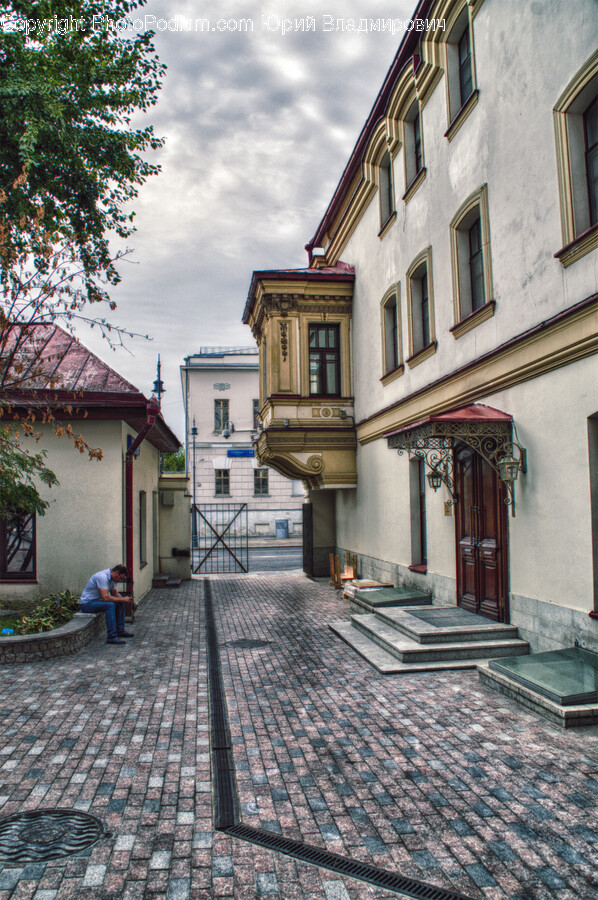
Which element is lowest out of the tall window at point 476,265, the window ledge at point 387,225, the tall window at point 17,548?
the tall window at point 17,548

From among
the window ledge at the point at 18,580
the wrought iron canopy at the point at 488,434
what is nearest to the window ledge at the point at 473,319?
the wrought iron canopy at the point at 488,434

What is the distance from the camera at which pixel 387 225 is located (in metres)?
14.0

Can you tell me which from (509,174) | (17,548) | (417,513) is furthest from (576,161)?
(17,548)

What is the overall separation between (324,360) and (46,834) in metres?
13.9

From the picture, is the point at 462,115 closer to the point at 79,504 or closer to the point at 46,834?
the point at 79,504

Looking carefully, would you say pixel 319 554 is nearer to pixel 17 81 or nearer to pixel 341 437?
pixel 341 437

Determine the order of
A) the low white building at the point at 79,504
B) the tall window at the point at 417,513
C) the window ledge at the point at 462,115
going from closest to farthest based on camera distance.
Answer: the window ledge at the point at 462,115 < the low white building at the point at 79,504 < the tall window at the point at 417,513

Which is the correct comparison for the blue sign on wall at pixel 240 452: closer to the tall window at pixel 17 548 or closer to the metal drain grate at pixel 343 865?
the tall window at pixel 17 548

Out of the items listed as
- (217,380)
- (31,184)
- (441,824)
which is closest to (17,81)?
(31,184)

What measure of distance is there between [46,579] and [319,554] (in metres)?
9.09

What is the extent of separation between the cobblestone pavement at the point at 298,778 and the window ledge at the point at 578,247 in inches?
190

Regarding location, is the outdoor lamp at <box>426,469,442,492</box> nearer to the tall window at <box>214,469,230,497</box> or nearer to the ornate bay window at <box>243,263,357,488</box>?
the ornate bay window at <box>243,263,357,488</box>

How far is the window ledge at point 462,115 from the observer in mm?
9594

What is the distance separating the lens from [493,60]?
900 cm
